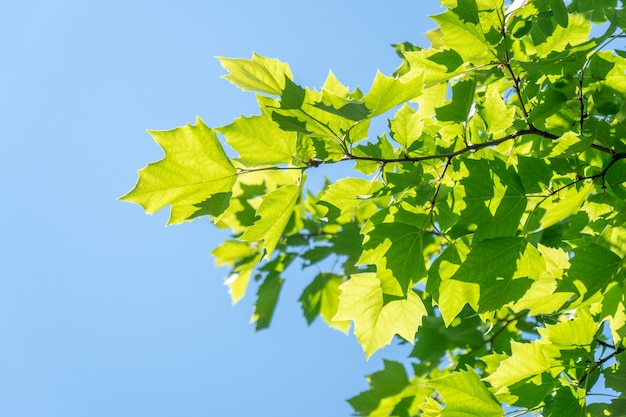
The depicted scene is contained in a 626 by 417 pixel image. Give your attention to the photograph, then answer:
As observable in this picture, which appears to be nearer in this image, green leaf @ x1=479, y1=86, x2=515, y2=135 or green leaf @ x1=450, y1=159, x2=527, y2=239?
green leaf @ x1=450, y1=159, x2=527, y2=239

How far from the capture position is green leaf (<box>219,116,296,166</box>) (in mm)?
1592

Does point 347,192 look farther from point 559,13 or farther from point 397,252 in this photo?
point 559,13

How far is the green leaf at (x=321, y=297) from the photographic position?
3625mm

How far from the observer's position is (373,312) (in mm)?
1791

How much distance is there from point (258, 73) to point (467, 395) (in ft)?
3.49

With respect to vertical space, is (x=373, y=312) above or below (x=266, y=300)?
below

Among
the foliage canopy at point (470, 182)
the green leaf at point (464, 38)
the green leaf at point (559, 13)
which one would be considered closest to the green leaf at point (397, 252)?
the foliage canopy at point (470, 182)

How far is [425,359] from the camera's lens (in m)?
2.88

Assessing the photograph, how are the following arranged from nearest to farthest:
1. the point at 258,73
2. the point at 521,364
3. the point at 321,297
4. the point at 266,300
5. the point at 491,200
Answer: the point at 258,73 < the point at 491,200 < the point at 521,364 < the point at 266,300 < the point at 321,297

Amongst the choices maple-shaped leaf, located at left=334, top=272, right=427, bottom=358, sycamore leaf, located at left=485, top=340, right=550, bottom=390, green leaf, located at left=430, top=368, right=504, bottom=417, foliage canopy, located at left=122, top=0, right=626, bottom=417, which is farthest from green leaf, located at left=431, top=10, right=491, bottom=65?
green leaf, located at left=430, top=368, right=504, bottom=417

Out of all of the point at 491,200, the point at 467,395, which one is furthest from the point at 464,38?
the point at 467,395

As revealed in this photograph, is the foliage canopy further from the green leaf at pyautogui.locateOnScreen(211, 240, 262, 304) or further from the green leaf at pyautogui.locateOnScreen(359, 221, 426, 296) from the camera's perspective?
the green leaf at pyautogui.locateOnScreen(211, 240, 262, 304)

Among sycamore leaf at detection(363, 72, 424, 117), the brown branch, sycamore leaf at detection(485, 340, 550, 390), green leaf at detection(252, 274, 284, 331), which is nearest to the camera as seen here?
sycamore leaf at detection(363, 72, 424, 117)

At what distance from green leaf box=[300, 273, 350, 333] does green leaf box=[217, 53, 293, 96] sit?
2189 mm
